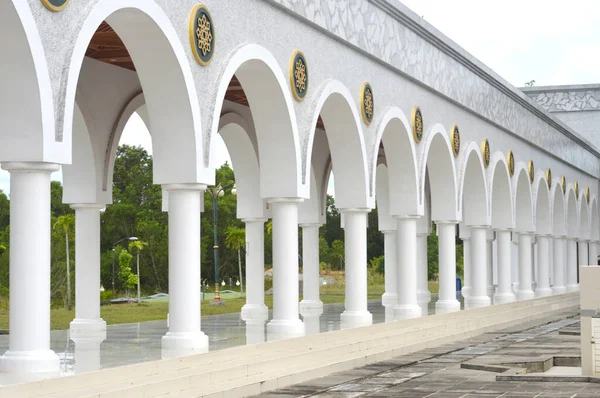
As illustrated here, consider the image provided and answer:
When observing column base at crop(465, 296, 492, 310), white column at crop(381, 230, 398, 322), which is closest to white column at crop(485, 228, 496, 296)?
white column at crop(381, 230, 398, 322)

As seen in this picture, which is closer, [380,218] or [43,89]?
[43,89]

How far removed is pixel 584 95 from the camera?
42156 millimetres

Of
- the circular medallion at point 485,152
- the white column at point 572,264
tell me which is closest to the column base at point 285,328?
the circular medallion at point 485,152

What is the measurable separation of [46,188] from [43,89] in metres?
0.82

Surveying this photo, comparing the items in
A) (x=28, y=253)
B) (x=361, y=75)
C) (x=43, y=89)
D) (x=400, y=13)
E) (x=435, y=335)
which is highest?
(x=400, y=13)

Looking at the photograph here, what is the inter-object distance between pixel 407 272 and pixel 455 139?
3.87 meters

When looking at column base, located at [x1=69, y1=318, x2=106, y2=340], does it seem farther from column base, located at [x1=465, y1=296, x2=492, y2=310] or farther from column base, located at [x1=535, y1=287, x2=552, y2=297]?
column base, located at [x1=535, y1=287, x2=552, y2=297]

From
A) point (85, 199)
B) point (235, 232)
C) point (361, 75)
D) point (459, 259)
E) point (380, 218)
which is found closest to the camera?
point (85, 199)

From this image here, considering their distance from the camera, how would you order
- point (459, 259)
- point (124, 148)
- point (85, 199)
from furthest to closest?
1. point (459, 259)
2. point (124, 148)
3. point (85, 199)

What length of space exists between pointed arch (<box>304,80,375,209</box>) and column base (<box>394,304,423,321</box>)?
2.71 m

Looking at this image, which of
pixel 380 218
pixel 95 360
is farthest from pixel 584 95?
pixel 95 360

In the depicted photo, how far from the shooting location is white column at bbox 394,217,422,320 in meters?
17.8

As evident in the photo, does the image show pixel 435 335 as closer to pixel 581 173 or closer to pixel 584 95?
pixel 581 173

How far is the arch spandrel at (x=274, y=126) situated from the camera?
12.7 metres
